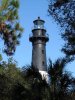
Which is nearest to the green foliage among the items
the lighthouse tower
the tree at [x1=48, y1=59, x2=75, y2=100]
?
the tree at [x1=48, y1=59, x2=75, y2=100]

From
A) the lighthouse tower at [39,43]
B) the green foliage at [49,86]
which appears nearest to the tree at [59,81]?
the green foliage at [49,86]

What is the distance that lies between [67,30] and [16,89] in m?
4.34

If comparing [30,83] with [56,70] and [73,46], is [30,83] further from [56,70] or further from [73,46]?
[73,46]

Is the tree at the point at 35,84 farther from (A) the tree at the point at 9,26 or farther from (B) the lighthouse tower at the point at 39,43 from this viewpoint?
(B) the lighthouse tower at the point at 39,43

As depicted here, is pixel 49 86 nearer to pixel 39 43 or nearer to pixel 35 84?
pixel 35 84

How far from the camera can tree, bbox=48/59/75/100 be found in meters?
19.8

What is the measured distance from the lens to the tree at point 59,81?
19750 mm

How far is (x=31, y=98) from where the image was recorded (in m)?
19.9

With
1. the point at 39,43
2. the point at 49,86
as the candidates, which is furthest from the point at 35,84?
the point at 39,43

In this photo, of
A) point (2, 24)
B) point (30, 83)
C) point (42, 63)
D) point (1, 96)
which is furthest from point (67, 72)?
point (42, 63)

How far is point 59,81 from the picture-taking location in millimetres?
20078

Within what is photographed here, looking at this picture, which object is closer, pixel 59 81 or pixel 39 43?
A: pixel 59 81

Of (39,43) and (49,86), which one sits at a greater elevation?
(39,43)

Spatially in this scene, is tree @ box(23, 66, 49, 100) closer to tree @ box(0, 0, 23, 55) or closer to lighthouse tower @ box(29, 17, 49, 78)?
tree @ box(0, 0, 23, 55)
